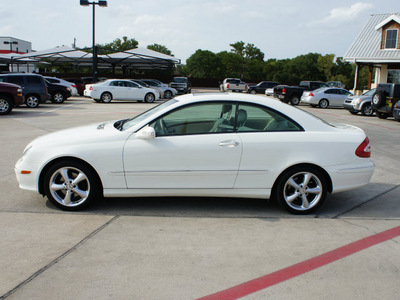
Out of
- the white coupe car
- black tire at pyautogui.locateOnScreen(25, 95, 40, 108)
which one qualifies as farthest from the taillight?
black tire at pyautogui.locateOnScreen(25, 95, 40, 108)

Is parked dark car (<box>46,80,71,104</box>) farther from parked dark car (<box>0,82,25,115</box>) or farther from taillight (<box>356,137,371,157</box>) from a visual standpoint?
taillight (<box>356,137,371,157</box>)

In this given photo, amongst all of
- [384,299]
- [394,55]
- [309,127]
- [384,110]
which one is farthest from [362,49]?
[384,299]

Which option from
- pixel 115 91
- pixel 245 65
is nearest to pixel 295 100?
pixel 115 91

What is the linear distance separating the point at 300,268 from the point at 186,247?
1.09m

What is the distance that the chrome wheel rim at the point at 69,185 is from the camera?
498cm

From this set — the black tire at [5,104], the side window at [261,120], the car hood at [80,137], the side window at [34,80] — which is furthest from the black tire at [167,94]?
the side window at [261,120]

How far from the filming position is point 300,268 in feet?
12.1

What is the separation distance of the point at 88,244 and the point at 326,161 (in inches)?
113

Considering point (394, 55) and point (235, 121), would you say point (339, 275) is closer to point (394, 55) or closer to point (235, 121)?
point (235, 121)

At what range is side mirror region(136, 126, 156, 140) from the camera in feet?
15.9

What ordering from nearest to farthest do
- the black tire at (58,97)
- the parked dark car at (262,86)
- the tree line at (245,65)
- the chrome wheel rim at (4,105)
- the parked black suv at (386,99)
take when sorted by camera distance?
the chrome wheel rim at (4,105) < the parked black suv at (386,99) < the black tire at (58,97) < the parked dark car at (262,86) < the tree line at (245,65)

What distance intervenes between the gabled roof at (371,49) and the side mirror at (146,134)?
30.5 metres

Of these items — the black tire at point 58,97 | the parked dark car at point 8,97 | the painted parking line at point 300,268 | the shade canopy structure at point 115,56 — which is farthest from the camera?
the shade canopy structure at point 115,56

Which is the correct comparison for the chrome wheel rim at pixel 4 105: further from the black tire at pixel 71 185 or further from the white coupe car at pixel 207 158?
the black tire at pixel 71 185
